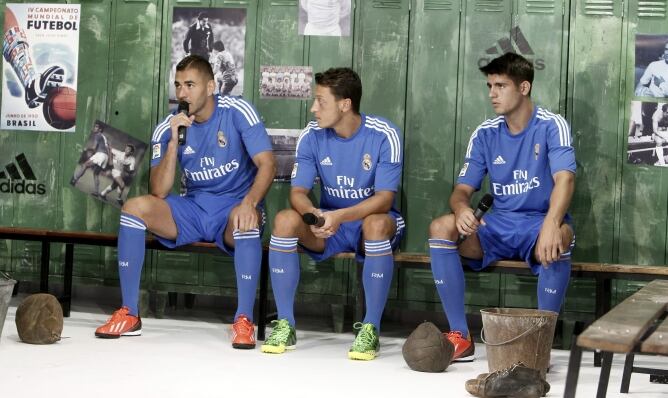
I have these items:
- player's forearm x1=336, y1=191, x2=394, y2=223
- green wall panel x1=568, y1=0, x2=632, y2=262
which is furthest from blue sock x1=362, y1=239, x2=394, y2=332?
green wall panel x1=568, y1=0, x2=632, y2=262

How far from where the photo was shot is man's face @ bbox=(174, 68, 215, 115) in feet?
16.0

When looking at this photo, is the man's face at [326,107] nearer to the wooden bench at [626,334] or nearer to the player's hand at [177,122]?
the player's hand at [177,122]

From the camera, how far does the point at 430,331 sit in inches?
158

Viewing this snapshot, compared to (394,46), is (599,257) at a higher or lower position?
lower

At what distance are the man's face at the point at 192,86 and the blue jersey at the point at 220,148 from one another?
0.34 ft

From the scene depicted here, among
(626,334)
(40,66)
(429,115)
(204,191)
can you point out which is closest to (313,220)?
(204,191)

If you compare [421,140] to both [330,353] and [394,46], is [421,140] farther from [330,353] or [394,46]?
[330,353]

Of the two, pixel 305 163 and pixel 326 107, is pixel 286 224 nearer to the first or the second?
pixel 305 163

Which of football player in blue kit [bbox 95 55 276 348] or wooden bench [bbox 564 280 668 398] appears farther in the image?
football player in blue kit [bbox 95 55 276 348]

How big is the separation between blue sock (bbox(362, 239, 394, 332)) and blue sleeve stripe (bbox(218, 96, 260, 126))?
859 mm

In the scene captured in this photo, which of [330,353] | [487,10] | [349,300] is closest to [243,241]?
[330,353]

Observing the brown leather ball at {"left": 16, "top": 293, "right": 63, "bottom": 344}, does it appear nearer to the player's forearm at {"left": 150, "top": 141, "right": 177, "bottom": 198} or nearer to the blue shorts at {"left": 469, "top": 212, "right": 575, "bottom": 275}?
the player's forearm at {"left": 150, "top": 141, "right": 177, "bottom": 198}

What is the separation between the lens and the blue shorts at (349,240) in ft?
15.4

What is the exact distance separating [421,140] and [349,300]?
2.85 feet
